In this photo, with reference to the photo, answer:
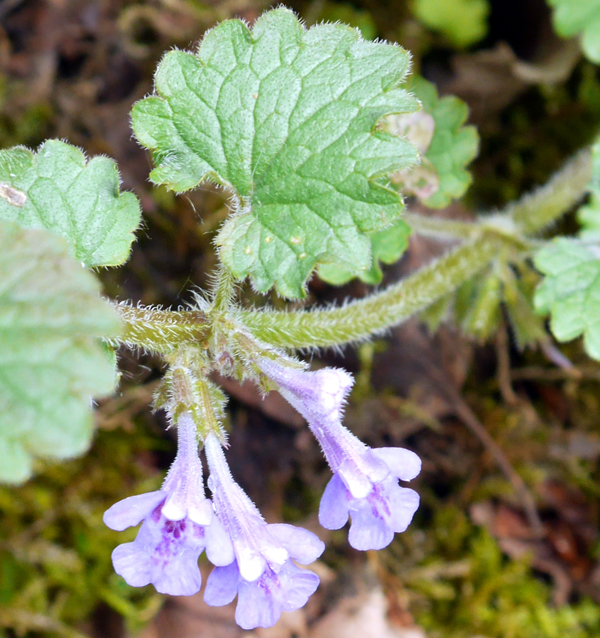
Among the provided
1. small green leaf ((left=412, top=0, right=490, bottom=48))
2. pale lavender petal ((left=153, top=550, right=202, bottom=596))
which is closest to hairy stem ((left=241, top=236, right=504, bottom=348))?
pale lavender petal ((left=153, top=550, right=202, bottom=596))

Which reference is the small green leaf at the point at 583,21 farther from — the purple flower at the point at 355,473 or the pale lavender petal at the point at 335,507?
the pale lavender petal at the point at 335,507

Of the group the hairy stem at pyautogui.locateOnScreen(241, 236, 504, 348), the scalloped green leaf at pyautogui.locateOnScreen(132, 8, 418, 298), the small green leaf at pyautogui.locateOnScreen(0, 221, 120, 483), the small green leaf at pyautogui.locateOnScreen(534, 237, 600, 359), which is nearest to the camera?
the small green leaf at pyautogui.locateOnScreen(0, 221, 120, 483)

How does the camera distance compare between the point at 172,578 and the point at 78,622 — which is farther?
the point at 78,622

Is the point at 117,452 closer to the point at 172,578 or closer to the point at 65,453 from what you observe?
A: the point at 172,578

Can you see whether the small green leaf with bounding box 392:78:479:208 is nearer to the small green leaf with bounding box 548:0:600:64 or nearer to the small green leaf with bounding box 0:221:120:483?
the small green leaf with bounding box 548:0:600:64

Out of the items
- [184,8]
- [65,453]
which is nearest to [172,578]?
[65,453]

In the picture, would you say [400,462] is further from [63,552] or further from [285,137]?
[63,552]

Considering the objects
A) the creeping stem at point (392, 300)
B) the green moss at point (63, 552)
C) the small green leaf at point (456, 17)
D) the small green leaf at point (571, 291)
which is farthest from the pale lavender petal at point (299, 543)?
the small green leaf at point (456, 17)
